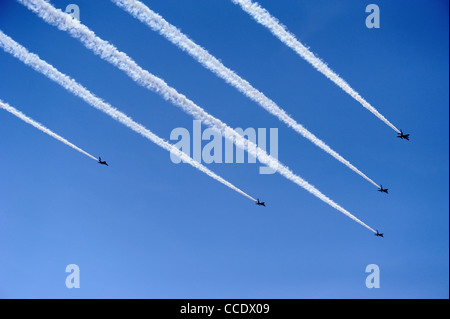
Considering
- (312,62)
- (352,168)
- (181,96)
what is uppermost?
(312,62)

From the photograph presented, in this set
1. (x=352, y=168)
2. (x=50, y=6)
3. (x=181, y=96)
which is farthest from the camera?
(x=352, y=168)

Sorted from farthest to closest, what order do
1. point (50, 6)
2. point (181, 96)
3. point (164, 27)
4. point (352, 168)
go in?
point (352, 168) → point (181, 96) → point (164, 27) → point (50, 6)

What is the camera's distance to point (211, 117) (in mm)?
29672

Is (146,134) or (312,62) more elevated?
(312,62)
